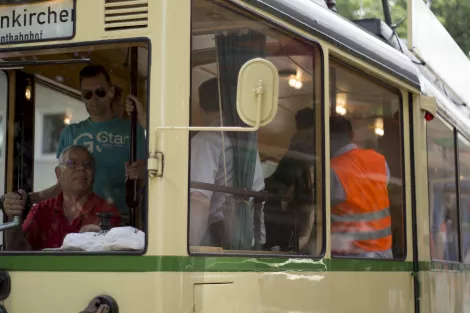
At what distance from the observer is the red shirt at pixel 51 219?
4227 mm

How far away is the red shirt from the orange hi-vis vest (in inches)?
46.2

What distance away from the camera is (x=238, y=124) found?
13.2 feet

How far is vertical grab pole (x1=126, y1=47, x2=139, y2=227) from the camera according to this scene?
12.8 feet

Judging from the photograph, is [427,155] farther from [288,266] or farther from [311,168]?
[288,266]

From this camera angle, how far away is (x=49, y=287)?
3609mm

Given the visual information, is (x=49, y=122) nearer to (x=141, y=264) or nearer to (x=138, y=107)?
(x=138, y=107)

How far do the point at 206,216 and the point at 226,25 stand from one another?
851 mm

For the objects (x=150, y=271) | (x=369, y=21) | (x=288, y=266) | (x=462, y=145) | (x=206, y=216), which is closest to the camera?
(x=150, y=271)

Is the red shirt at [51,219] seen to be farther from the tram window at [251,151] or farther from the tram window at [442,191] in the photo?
the tram window at [442,191]

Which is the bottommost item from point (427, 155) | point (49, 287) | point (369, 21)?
point (49, 287)

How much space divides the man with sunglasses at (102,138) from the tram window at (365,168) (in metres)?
1.06

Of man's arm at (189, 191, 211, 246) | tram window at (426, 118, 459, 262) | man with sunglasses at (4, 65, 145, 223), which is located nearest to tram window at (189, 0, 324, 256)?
A: man's arm at (189, 191, 211, 246)

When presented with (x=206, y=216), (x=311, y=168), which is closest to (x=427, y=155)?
(x=311, y=168)

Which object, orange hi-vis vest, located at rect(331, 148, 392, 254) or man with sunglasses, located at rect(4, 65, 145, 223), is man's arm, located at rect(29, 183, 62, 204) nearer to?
man with sunglasses, located at rect(4, 65, 145, 223)
